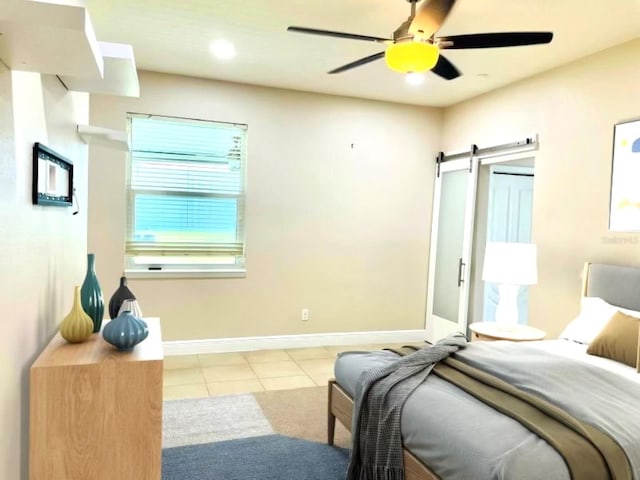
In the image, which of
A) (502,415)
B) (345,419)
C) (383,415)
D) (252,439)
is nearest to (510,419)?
(502,415)

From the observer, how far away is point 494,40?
2.52 metres

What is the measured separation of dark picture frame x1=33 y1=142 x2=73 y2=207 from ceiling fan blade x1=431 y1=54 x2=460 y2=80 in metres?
2.14

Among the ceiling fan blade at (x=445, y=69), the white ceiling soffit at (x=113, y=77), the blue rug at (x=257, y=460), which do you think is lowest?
the blue rug at (x=257, y=460)

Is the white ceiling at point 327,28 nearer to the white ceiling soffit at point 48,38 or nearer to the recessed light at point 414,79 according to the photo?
the recessed light at point 414,79

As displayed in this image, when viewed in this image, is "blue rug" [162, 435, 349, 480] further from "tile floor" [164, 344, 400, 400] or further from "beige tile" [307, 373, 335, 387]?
"beige tile" [307, 373, 335, 387]

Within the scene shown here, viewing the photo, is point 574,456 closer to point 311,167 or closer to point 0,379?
point 0,379

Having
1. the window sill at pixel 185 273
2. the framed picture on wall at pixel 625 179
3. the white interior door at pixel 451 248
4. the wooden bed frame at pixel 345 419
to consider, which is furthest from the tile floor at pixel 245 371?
the framed picture on wall at pixel 625 179

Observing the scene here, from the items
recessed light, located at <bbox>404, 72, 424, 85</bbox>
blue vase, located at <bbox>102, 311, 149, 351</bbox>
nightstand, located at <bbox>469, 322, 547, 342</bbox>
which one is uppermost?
recessed light, located at <bbox>404, 72, 424, 85</bbox>

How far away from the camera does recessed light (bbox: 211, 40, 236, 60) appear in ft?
12.1

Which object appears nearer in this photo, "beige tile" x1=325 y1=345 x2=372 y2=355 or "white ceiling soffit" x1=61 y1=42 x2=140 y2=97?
"white ceiling soffit" x1=61 y1=42 x2=140 y2=97

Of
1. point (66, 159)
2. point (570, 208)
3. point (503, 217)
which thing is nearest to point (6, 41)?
point (66, 159)

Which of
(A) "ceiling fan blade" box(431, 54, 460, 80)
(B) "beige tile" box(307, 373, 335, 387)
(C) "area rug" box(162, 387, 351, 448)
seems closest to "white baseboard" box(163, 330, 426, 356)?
(B) "beige tile" box(307, 373, 335, 387)

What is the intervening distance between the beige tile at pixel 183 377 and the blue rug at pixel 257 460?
1.15m

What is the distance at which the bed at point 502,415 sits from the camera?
1.66 meters
